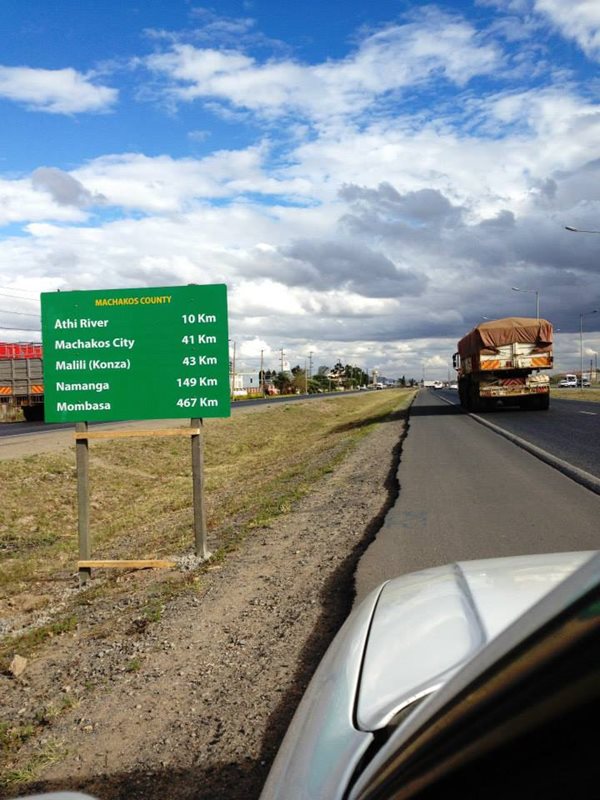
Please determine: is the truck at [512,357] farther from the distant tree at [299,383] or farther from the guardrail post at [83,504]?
the distant tree at [299,383]

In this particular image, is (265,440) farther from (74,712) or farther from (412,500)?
(74,712)

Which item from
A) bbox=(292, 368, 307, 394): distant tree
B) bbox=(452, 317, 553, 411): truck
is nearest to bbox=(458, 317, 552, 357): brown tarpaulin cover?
bbox=(452, 317, 553, 411): truck

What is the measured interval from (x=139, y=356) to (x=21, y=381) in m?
30.2

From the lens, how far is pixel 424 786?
3.15 feet

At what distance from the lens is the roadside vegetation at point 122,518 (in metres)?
6.70

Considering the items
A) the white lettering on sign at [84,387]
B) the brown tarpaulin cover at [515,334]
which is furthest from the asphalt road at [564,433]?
the white lettering on sign at [84,387]

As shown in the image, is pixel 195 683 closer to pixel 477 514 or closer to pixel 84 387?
pixel 84 387

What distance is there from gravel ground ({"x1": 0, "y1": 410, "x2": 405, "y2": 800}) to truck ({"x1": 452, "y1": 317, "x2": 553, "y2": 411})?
835 inches

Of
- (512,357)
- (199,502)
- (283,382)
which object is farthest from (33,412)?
(283,382)

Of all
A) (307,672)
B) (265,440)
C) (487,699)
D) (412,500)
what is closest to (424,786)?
(487,699)

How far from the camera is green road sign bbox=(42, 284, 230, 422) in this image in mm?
7500

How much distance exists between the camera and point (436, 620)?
6.91ft

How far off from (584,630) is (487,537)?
6329 mm

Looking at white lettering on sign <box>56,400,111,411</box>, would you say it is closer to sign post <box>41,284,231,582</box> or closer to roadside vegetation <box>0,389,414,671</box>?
sign post <box>41,284,231,582</box>
